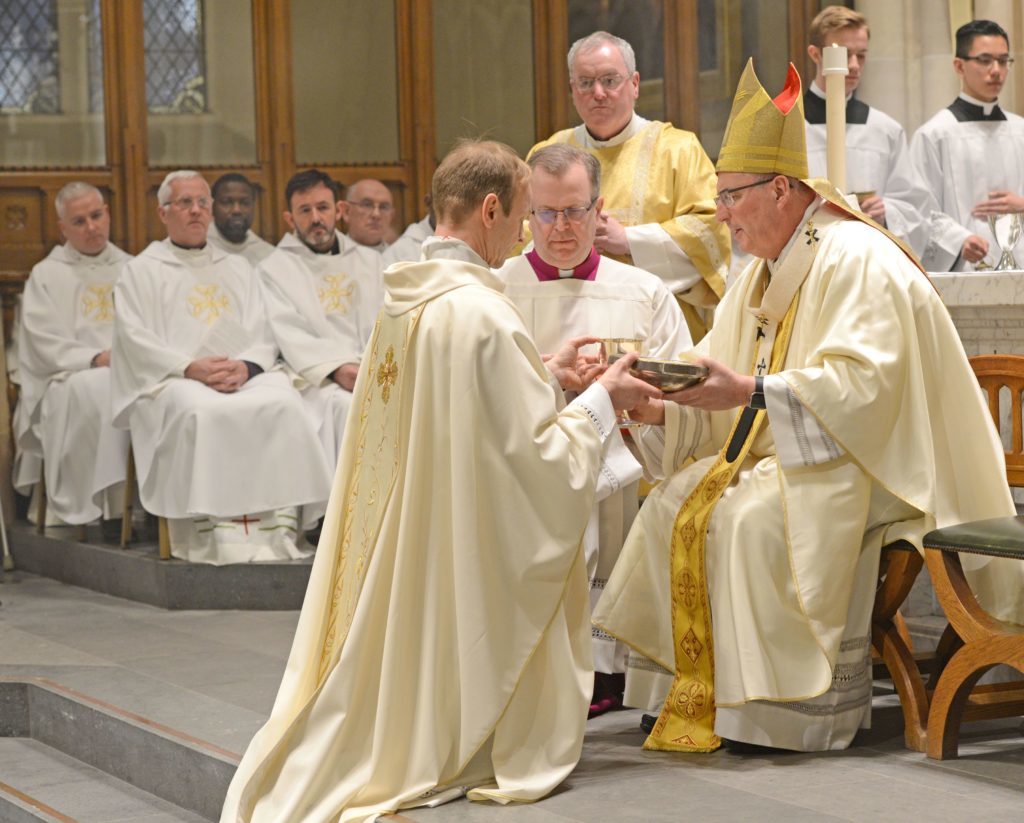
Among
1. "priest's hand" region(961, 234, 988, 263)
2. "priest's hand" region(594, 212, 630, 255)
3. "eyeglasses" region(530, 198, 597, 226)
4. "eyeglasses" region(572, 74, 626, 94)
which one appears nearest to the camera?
"eyeglasses" region(530, 198, 597, 226)

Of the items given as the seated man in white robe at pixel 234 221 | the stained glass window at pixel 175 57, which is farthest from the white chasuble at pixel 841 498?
the stained glass window at pixel 175 57

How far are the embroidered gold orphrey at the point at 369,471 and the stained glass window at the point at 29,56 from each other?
5348mm

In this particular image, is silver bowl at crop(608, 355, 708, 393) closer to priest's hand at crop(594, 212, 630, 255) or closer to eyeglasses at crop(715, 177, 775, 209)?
eyeglasses at crop(715, 177, 775, 209)

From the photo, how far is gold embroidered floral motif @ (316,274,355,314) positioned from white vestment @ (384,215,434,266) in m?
0.26

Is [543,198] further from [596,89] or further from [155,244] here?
[155,244]

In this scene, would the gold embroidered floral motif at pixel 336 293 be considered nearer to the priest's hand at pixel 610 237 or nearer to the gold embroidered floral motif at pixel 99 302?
the gold embroidered floral motif at pixel 99 302

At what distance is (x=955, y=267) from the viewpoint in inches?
249

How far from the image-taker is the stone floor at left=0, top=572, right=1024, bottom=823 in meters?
3.28

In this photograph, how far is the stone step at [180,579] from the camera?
6266 millimetres

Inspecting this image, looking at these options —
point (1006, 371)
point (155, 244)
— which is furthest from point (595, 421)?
point (155, 244)

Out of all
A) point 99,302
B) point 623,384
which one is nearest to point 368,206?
point 99,302

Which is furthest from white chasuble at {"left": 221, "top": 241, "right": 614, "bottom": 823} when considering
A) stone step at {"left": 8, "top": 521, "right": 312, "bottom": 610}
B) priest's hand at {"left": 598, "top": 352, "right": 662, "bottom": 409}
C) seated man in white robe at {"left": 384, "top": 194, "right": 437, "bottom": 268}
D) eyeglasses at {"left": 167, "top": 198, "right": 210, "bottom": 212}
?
seated man in white robe at {"left": 384, "top": 194, "right": 437, "bottom": 268}

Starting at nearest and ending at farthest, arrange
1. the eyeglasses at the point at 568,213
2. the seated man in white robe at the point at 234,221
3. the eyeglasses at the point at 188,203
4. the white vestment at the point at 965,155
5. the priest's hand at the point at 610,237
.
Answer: the eyeglasses at the point at 568,213 < the priest's hand at the point at 610,237 < the white vestment at the point at 965,155 < the eyeglasses at the point at 188,203 < the seated man in white robe at the point at 234,221

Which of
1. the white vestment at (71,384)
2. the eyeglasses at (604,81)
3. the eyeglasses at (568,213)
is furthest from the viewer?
the white vestment at (71,384)
